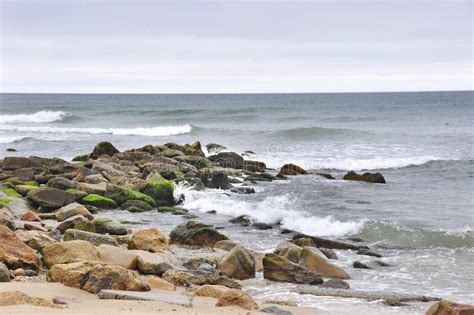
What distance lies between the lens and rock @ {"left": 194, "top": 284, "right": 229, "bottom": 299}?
840cm

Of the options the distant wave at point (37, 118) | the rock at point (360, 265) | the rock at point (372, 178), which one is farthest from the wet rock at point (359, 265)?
the distant wave at point (37, 118)

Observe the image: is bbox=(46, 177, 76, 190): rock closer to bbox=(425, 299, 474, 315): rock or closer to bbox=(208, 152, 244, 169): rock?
bbox=(208, 152, 244, 169): rock

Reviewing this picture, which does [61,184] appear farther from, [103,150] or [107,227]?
[103,150]

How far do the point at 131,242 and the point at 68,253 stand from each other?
2.25m

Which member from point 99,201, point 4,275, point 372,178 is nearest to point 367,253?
point 4,275

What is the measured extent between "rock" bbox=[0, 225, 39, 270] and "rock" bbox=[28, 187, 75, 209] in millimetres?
6471

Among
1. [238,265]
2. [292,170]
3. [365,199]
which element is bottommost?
[365,199]

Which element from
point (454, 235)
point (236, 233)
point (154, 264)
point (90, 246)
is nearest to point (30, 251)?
point (90, 246)

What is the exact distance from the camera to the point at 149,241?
37.1ft

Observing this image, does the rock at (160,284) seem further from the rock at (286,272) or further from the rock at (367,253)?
the rock at (367,253)

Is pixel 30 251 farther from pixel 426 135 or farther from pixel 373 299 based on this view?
pixel 426 135

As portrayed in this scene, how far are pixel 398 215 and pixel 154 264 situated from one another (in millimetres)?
8301

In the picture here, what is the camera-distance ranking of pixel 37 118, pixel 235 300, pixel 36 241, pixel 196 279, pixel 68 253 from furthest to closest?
pixel 37 118
pixel 36 241
pixel 196 279
pixel 68 253
pixel 235 300

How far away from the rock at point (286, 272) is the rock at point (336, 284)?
187mm
